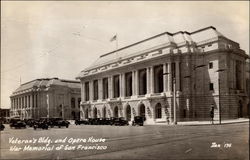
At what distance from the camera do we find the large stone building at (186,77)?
159 ft

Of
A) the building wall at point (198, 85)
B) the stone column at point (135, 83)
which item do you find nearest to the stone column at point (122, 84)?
the stone column at point (135, 83)

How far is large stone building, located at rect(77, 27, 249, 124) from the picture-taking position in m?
48.3

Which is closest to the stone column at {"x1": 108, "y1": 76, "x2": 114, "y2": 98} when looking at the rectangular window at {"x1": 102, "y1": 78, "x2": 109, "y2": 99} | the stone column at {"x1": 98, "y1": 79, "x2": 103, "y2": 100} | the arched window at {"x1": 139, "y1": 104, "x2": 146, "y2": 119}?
the rectangular window at {"x1": 102, "y1": 78, "x2": 109, "y2": 99}

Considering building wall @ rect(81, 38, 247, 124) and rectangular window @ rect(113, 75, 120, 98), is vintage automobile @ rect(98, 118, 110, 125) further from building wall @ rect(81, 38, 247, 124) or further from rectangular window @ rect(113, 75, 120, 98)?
rectangular window @ rect(113, 75, 120, 98)

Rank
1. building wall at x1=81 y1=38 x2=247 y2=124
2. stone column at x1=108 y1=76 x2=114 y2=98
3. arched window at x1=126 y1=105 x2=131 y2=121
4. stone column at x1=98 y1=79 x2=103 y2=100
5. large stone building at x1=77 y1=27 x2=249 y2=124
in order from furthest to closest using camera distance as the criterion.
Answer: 1. stone column at x1=98 y1=79 x2=103 y2=100
2. stone column at x1=108 y1=76 x2=114 y2=98
3. arched window at x1=126 y1=105 x2=131 y2=121
4. large stone building at x1=77 y1=27 x2=249 y2=124
5. building wall at x1=81 y1=38 x2=247 y2=124

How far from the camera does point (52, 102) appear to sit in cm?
7956

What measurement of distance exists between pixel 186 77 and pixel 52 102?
42.8 m

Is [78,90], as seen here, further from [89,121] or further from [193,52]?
[193,52]

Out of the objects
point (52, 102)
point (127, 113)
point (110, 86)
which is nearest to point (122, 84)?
point (110, 86)

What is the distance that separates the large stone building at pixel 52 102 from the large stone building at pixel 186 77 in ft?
71.8

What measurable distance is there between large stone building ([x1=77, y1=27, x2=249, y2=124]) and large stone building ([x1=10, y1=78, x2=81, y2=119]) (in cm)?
2189

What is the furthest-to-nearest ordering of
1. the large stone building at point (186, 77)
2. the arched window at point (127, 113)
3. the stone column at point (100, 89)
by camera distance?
the stone column at point (100, 89) < the arched window at point (127, 113) < the large stone building at point (186, 77)

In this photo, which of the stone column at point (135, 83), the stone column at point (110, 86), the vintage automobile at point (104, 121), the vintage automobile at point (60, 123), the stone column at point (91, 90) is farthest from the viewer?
the stone column at point (91, 90)

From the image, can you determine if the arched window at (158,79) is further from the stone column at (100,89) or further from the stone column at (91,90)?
the stone column at (91,90)
